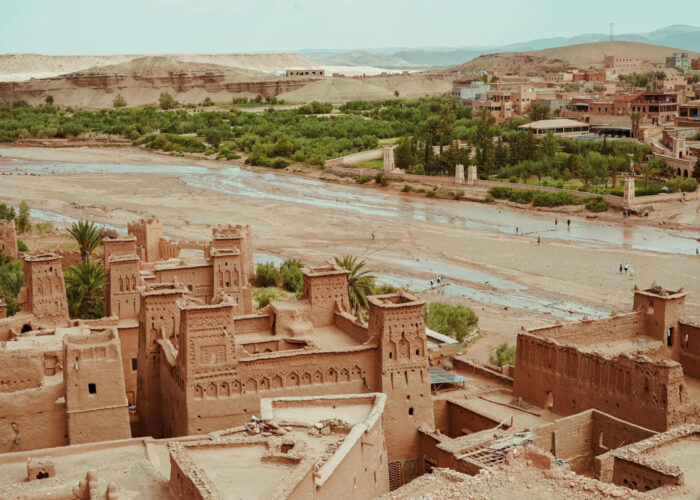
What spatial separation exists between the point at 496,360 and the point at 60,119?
3723 inches

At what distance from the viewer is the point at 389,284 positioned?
37.8 meters

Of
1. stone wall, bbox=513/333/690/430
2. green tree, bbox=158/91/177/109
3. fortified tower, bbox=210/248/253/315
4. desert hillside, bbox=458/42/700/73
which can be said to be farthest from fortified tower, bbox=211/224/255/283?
desert hillside, bbox=458/42/700/73

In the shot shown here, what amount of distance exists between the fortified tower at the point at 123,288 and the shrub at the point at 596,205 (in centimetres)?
3531

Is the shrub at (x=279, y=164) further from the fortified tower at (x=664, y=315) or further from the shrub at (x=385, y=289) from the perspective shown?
the fortified tower at (x=664, y=315)

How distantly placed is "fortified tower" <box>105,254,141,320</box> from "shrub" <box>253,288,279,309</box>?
20.7ft

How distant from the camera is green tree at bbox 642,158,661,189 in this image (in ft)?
188

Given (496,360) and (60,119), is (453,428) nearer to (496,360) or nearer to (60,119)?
(496,360)

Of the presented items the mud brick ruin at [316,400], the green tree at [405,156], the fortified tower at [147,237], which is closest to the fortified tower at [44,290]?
the mud brick ruin at [316,400]

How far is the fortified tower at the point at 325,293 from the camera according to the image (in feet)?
72.0

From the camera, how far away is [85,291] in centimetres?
2792

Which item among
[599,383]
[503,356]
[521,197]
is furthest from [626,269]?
[599,383]

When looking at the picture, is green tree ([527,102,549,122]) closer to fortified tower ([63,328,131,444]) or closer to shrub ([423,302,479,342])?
shrub ([423,302,479,342])

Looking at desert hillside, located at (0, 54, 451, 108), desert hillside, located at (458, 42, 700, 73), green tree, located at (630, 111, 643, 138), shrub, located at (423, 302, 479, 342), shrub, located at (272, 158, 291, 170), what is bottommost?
shrub, located at (423, 302, 479, 342)

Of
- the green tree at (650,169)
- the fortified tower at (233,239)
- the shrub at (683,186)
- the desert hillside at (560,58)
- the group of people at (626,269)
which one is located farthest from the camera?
the desert hillside at (560,58)
